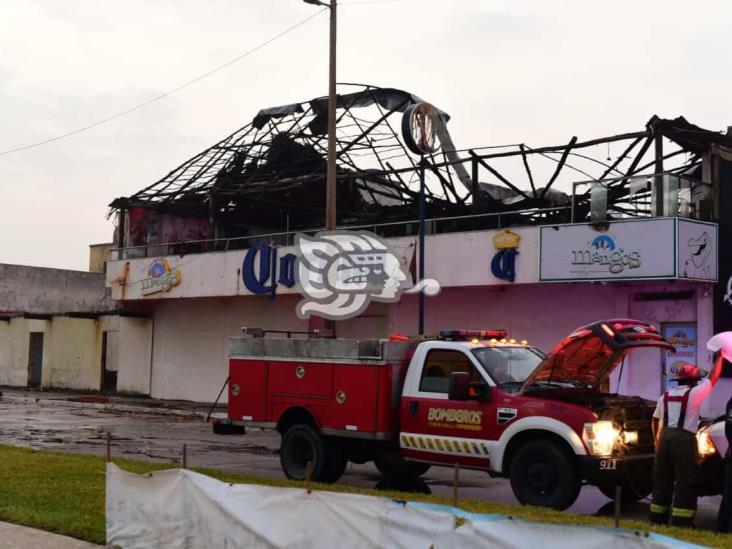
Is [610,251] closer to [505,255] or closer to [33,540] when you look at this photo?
[505,255]

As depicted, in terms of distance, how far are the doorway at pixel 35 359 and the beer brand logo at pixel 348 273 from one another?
60.1 ft

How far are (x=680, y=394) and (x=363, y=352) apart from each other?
4380 millimetres

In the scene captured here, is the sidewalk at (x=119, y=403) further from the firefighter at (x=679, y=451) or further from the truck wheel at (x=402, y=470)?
the firefighter at (x=679, y=451)

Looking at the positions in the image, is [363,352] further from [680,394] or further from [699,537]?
[699,537]

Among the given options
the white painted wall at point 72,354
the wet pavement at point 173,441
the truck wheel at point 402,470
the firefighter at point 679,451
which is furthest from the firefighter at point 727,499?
the white painted wall at point 72,354

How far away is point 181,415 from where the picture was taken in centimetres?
2791

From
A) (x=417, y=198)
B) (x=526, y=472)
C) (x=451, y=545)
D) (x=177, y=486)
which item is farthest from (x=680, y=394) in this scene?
(x=417, y=198)

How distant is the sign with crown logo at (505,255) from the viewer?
23.4m

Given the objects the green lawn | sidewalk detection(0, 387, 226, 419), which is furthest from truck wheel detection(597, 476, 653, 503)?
sidewalk detection(0, 387, 226, 419)

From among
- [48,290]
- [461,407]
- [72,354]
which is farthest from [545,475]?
[48,290]

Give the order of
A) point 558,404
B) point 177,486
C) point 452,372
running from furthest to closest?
point 452,372 → point 558,404 → point 177,486

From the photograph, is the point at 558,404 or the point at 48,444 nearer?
the point at 558,404

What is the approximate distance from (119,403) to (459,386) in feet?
74.1

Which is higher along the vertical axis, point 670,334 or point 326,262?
point 326,262
